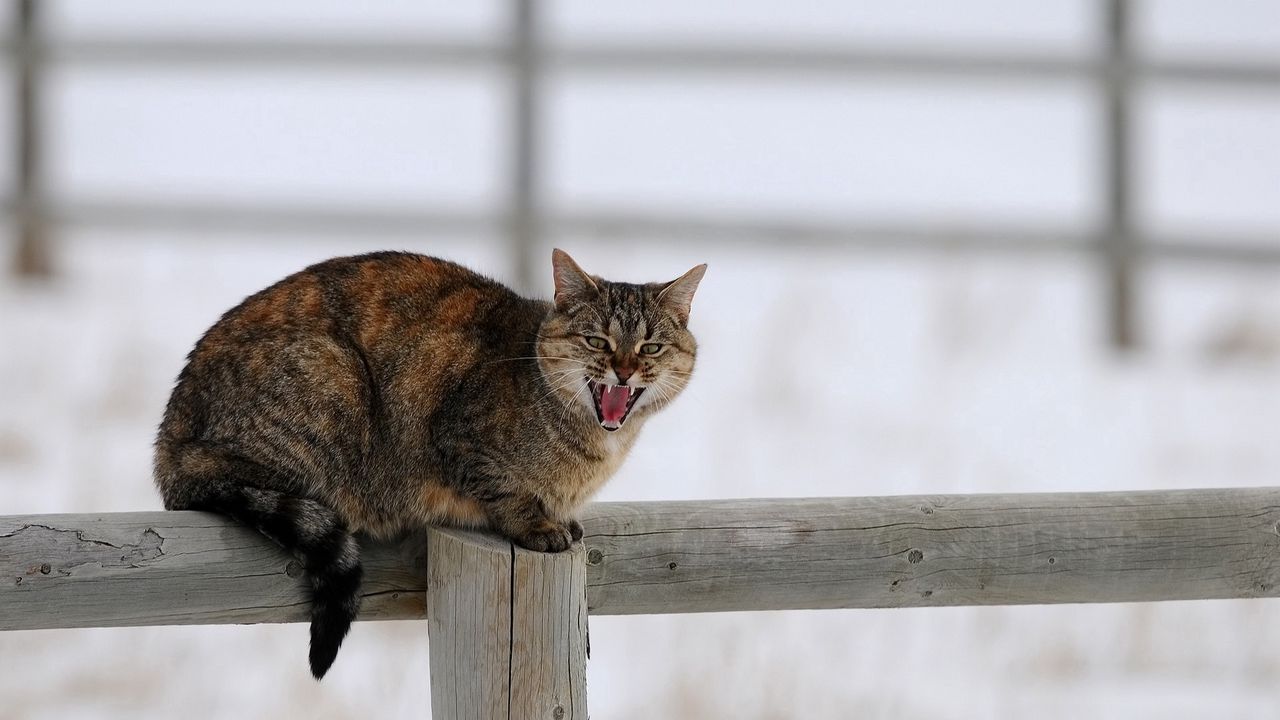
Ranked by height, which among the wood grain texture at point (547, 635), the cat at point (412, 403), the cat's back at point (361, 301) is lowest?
the wood grain texture at point (547, 635)

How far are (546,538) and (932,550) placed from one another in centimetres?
72

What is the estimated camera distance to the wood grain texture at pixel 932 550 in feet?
7.79

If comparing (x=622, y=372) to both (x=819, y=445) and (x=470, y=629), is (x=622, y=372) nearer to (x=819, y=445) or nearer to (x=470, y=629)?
(x=470, y=629)

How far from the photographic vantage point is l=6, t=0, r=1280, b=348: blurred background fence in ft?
19.4

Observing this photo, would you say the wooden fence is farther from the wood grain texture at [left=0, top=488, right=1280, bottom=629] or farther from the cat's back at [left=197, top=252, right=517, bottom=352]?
the cat's back at [left=197, top=252, right=517, bottom=352]

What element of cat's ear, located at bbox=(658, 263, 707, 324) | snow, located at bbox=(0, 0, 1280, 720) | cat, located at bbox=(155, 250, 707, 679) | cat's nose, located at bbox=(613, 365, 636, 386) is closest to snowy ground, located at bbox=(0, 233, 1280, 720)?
snow, located at bbox=(0, 0, 1280, 720)

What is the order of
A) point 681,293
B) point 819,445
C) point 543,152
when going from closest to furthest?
point 681,293 < point 819,445 < point 543,152

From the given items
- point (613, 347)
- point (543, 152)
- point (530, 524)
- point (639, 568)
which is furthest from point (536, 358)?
point (543, 152)

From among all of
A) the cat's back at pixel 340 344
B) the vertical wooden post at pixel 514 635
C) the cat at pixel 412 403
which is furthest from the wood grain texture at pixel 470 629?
the cat's back at pixel 340 344

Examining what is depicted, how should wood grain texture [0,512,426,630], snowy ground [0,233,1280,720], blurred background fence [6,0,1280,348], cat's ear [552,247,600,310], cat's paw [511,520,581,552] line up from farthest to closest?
1. blurred background fence [6,0,1280,348]
2. snowy ground [0,233,1280,720]
3. cat's ear [552,247,600,310]
4. cat's paw [511,520,581,552]
5. wood grain texture [0,512,426,630]

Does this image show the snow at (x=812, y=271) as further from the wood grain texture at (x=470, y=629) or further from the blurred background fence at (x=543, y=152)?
the wood grain texture at (x=470, y=629)

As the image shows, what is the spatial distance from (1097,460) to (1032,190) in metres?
1.51

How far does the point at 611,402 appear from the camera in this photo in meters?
2.40

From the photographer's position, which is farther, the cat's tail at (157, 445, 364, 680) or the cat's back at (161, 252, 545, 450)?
the cat's back at (161, 252, 545, 450)
